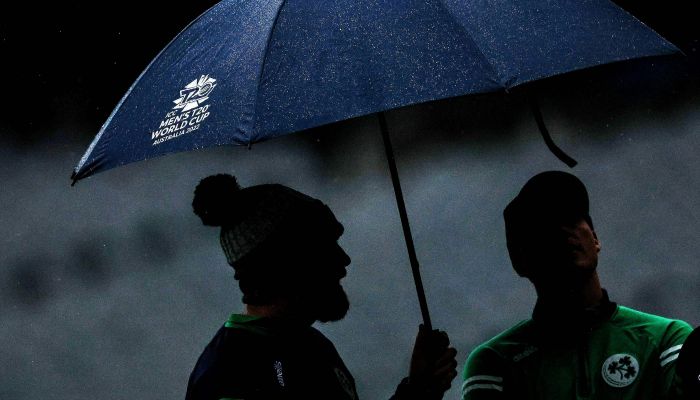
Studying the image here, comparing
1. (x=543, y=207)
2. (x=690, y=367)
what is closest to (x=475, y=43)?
(x=543, y=207)

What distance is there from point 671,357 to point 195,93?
58.1 inches

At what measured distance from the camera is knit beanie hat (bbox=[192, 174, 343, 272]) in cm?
317

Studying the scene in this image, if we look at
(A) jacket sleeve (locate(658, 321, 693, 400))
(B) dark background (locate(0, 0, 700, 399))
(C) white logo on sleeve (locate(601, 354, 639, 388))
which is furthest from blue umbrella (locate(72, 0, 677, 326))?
(B) dark background (locate(0, 0, 700, 399))

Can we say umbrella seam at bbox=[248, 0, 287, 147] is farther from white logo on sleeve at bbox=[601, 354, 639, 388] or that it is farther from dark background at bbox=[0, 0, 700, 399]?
dark background at bbox=[0, 0, 700, 399]

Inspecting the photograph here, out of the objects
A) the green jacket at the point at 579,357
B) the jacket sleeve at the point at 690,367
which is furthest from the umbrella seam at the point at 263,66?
the jacket sleeve at the point at 690,367

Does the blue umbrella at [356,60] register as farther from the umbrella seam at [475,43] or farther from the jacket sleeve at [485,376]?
the jacket sleeve at [485,376]

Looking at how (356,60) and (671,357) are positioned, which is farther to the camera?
(671,357)

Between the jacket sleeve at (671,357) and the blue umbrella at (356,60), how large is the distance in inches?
26.1

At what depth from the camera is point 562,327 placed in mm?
3361

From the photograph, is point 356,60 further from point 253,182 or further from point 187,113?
point 253,182

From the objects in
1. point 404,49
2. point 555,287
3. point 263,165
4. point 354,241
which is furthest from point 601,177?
point 404,49

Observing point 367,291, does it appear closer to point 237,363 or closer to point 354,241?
point 354,241

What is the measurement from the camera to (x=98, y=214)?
266 inches

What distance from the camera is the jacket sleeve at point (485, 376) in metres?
3.33
